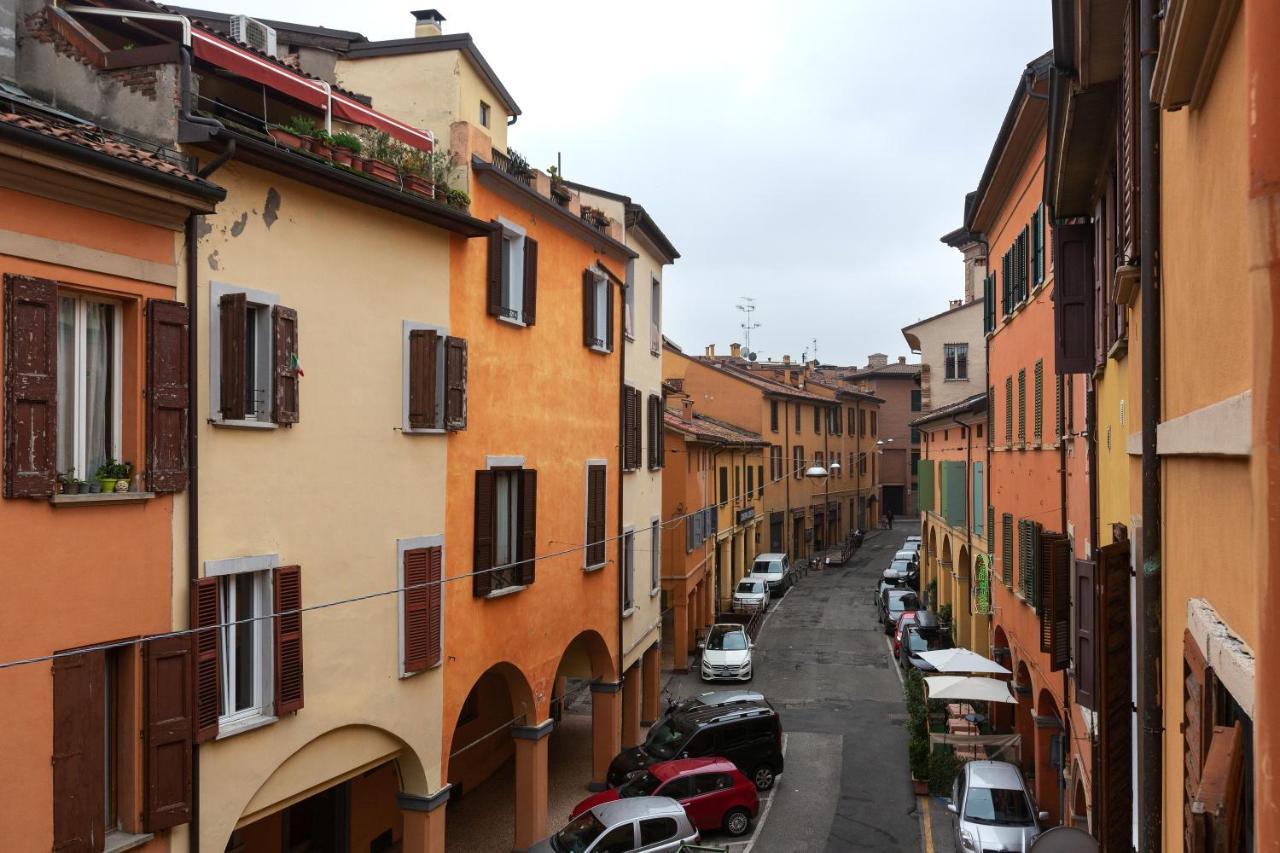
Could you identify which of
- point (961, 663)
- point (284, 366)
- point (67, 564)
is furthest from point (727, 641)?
point (67, 564)

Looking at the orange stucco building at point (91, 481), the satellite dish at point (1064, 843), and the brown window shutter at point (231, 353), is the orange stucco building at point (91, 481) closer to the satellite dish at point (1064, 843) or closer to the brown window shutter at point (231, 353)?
the brown window shutter at point (231, 353)

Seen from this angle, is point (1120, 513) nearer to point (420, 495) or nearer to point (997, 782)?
point (420, 495)

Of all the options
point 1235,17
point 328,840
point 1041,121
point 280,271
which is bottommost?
point 328,840

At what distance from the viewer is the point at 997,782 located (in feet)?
61.0

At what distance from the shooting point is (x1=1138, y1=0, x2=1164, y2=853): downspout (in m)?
5.75

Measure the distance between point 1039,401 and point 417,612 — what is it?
12.3 metres

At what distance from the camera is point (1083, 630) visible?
12.6 m

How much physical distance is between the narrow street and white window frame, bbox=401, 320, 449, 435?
10.4m

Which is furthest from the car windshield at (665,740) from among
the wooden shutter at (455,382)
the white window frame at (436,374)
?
the white window frame at (436,374)

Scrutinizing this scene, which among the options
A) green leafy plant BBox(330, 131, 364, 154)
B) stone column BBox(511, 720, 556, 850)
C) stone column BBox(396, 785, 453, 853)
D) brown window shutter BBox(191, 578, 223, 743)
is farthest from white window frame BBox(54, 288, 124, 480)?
stone column BBox(511, 720, 556, 850)

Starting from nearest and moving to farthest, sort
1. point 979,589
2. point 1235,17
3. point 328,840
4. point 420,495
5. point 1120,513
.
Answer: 1. point 1235,17
2. point 1120,513
3. point 420,495
4. point 328,840
5. point 979,589

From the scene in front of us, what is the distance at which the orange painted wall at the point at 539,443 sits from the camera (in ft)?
51.4

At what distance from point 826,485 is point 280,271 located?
56.7 meters

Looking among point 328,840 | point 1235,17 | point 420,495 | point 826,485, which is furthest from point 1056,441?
point 826,485
